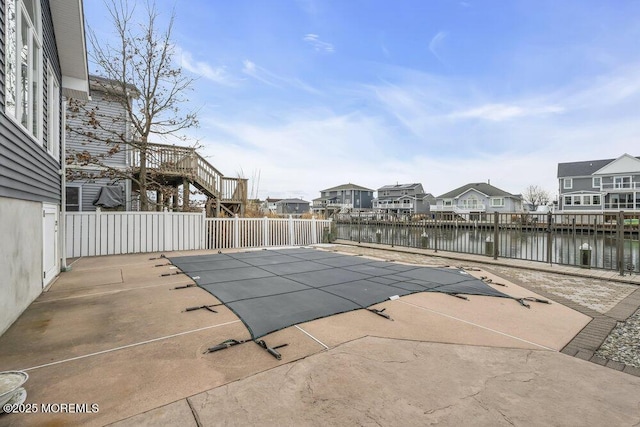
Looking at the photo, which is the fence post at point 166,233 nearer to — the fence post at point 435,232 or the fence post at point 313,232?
the fence post at point 313,232

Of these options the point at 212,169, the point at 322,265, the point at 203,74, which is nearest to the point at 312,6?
the point at 203,74

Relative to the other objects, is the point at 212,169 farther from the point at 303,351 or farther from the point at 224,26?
the point at 303,351

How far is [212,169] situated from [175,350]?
397 inches

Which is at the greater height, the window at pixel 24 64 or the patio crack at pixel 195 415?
the window at pixel 24 64

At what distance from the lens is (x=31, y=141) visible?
3.86m

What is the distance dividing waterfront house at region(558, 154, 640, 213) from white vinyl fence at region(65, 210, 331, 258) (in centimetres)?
3559

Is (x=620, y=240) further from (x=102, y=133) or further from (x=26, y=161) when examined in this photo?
(x=102, y=133)

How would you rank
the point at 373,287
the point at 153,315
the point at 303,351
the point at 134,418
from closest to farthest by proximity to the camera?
the point at 134,418
the point at 303,351
the point at 153,315
the point at 373,287

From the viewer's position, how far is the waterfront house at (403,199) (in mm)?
51469

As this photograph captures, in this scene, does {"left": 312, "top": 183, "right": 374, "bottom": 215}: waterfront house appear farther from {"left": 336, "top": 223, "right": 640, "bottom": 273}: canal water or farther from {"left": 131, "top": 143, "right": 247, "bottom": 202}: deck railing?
{"left": 336, "top": 223, "right": 640, "bottom": 273}: canal water

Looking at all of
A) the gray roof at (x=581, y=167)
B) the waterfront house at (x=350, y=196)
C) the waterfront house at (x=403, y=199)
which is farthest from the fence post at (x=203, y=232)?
the waterfront house at (x=350, y=196)

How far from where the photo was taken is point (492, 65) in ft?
42.9

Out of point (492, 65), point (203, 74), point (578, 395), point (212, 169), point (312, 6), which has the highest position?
point (312, 6)

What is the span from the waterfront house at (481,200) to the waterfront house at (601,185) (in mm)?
6174
